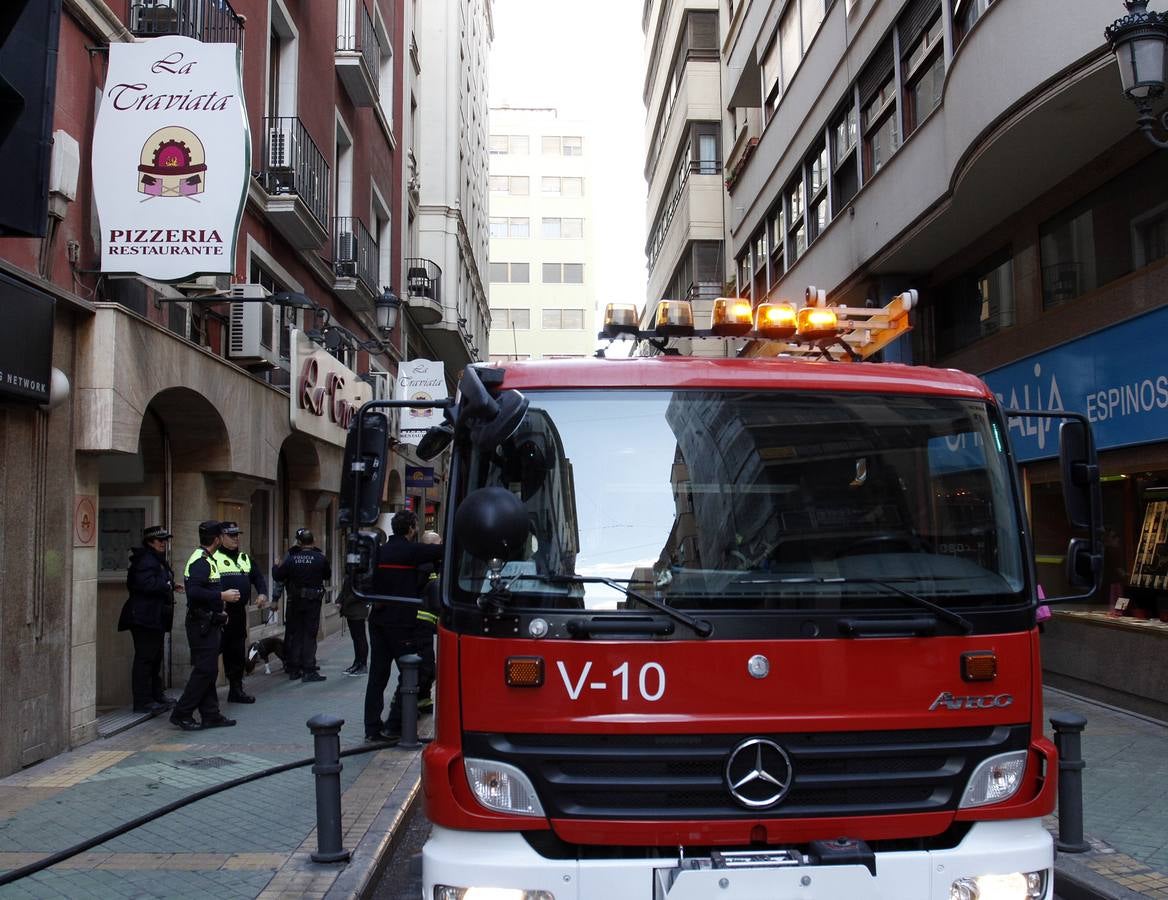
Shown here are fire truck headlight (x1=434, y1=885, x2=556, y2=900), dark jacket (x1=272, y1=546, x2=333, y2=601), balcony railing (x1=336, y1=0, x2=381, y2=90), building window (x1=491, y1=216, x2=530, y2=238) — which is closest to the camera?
fire truck headlight (x1=434, y1=885, x2=556, y2=900)

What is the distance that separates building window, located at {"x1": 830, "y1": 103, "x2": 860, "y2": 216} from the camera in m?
16.6

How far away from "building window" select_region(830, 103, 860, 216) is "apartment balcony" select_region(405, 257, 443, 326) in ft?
44.0

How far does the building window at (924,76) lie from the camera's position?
43.5 feet

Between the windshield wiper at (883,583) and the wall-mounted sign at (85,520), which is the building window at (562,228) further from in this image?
the windshield wiper at (883,583)

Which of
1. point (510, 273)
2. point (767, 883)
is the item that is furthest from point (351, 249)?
point (510, 273)

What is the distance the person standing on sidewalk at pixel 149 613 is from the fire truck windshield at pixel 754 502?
6.57m

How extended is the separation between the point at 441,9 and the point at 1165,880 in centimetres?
3636

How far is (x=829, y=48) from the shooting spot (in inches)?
683

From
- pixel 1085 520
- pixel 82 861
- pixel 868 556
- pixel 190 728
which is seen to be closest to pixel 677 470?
pixel 868 556

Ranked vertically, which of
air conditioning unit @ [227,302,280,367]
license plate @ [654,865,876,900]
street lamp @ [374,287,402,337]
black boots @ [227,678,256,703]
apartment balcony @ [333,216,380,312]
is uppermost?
apartment balcony @ [333,216,380,312]

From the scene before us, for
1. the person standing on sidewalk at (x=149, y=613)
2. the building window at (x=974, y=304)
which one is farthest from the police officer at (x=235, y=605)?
the building window at (x=974, y=304)

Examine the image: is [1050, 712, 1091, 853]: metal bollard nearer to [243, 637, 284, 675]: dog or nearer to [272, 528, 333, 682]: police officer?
[272, 528, 333, 682]: police officer

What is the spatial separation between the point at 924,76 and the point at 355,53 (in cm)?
983

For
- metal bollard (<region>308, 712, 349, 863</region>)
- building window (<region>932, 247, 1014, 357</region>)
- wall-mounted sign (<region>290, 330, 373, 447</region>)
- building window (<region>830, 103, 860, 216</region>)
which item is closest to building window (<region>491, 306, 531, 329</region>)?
wall-mounted sign (<region>290, 330, 373, 447</region>)
